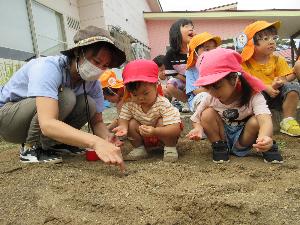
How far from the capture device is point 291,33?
12.2 metres

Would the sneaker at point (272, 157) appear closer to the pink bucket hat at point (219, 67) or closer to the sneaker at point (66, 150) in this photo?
the pink bucket hat at point (219, 67)

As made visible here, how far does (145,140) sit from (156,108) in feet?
0.99

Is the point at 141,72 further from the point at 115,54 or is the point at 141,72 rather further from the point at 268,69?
the point at 268,69

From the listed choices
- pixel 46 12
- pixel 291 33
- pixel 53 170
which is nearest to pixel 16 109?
pixel 53 170

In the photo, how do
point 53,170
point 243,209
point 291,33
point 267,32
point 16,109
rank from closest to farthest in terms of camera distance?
point 243,209 < point 53,170 < point 16,109 < point 267,32 < point 291,33

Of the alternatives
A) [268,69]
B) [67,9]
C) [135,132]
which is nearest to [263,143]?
[135,132]

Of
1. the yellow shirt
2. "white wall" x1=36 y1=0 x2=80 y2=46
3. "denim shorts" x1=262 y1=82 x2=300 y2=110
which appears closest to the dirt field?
"denim shorts" x1=262 y1=82 x2=300 y2=110

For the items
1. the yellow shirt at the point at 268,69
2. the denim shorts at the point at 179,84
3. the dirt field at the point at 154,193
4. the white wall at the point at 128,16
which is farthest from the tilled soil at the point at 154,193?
the white wall at the point at 128,16

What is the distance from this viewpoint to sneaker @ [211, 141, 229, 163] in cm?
218

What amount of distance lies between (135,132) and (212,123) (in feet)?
1.87

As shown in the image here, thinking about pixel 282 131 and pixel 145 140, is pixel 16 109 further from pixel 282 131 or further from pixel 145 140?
pixel 282 131

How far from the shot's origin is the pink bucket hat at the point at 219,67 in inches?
77.6

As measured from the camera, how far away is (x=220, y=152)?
7.19 ft

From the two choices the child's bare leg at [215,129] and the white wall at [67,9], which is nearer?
the child's bare leg at [215,129]
